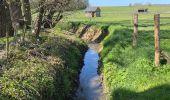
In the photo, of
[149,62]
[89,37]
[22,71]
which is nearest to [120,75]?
[149,62]

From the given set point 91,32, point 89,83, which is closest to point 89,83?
point 89,83

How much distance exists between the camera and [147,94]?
1260 cm

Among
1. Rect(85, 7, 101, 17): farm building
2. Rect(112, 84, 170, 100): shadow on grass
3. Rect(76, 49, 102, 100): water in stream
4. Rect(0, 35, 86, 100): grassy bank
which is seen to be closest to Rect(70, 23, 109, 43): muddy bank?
Rect(76, 49, 102, 100): water in stream

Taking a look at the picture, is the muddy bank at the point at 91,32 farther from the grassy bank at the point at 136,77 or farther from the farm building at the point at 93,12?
the farm building at the point at 93,12

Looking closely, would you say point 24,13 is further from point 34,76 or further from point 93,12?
point 93,12

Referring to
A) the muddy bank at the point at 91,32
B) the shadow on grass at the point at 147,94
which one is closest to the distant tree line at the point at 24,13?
the shadow on grass at the point at 147,94

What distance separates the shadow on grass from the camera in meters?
12.3

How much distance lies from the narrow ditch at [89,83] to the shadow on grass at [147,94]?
8.58 ft

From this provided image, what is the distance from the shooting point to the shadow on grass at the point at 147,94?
12.3 m

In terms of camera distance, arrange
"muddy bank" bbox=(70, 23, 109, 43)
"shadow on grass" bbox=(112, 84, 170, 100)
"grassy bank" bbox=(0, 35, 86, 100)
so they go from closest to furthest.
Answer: "grassy bank" bbox=(0, 35, 86, 100) < "shadow on grass" bbox=(112, 84, 170, 100) < "muddy bank" bbox=(70, 23, 109, 43)

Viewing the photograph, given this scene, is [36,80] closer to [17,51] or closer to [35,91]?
[35,91]

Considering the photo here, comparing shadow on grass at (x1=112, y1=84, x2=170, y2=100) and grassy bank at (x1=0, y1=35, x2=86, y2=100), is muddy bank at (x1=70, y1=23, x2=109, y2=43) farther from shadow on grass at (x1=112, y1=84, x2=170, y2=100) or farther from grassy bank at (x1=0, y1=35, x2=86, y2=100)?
shadow on grass at (x1=112, y1=84, x2=170, y2=100)

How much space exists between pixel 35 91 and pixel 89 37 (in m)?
32.8

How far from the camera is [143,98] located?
12352 mm
